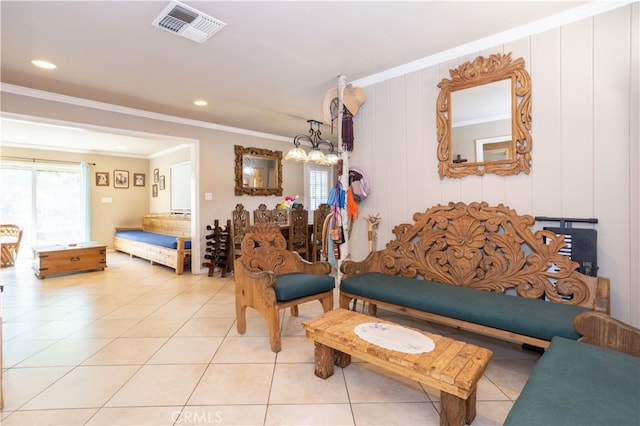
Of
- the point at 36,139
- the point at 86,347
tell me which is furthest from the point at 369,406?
the point at 36,139

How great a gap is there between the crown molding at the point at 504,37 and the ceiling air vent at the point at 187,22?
162cm

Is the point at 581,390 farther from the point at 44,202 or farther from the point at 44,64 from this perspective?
the point at 44,202

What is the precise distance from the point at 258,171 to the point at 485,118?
13.9 feet

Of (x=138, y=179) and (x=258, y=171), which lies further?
(x=138, y=179)

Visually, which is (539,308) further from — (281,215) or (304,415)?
(281,215)

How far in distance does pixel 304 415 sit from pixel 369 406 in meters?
0.37

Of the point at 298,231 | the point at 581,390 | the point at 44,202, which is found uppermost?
the point at 44,202

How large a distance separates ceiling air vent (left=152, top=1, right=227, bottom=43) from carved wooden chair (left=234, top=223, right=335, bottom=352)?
5.44ft

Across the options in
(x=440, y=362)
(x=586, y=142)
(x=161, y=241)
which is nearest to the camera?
(x=440, y=362)

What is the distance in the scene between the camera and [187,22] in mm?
2244

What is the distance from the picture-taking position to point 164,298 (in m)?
3.72

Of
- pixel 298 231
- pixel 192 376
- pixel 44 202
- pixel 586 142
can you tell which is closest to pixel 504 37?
pixel 586 142

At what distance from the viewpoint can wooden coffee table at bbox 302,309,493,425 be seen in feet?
4.45

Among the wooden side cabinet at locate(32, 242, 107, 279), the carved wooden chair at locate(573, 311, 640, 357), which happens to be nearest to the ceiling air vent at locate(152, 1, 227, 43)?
the carved wooden chair at locate(573, 311, 640, 357)
